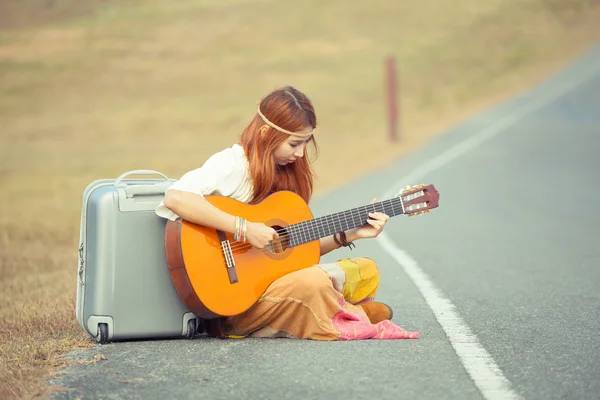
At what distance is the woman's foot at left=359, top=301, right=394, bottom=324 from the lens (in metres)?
A: 6.43

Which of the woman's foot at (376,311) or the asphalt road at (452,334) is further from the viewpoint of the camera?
the woman's foot at (376,311)

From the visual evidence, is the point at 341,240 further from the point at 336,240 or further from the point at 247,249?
the point at 247,249

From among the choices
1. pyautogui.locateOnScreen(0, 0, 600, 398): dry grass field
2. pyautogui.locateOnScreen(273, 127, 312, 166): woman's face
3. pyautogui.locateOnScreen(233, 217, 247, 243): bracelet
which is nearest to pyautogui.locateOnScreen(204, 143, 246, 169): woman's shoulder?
pyautogui.locateOnScreen(273, 127, 312, 166): woman's face

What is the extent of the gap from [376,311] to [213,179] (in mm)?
1273

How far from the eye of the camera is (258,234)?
5.91 m

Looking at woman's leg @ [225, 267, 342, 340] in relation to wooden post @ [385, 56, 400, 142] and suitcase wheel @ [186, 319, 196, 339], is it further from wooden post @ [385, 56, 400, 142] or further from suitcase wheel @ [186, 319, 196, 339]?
wooden post @ [385, 56, 400, 142]

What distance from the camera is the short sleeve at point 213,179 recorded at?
5984 mm

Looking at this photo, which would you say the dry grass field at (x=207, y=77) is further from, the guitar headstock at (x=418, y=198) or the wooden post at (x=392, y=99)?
the guitar headstock at (x=418, y=198)

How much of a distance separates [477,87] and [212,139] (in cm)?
953

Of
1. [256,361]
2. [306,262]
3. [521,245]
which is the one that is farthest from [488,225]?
[256,361]

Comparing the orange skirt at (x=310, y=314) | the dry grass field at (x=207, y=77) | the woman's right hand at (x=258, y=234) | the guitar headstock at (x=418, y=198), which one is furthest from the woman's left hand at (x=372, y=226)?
the dry grass field at (x=207, y=77)

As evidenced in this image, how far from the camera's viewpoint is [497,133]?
23.9m

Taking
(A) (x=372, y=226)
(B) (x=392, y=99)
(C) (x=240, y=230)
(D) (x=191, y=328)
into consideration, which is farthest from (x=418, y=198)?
(B) (x=392, y=99)

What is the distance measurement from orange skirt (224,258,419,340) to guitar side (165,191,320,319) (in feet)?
0.40
